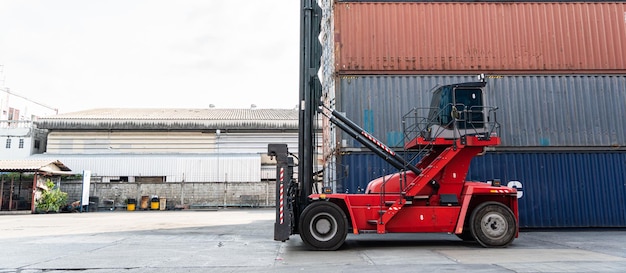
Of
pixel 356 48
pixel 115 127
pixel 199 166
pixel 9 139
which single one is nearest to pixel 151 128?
pixel 115 127

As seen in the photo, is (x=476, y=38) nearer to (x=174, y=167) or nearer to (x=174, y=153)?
(x=174, y=167)

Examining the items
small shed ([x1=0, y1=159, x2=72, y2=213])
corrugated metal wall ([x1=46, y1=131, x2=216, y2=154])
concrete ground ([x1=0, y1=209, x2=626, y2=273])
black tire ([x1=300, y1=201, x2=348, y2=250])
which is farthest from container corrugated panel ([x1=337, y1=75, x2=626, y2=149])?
corrugated metal wall ([x1=46, y1=131, x2=216, y2=154])

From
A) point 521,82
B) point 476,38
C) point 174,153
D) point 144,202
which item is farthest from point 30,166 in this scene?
point 521,82

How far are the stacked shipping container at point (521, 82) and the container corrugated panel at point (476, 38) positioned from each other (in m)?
0.03

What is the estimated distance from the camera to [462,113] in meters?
9.69

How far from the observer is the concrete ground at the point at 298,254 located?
274 inches

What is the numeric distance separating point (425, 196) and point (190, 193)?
2358 cm

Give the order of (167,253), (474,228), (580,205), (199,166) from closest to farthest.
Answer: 1. (167,253)
2. (474,228)
3. (580,205)
4. (199,166)

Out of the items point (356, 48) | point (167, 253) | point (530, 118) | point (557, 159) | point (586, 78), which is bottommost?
point (167, 253)

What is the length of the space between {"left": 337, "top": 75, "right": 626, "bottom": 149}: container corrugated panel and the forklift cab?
3.17 m

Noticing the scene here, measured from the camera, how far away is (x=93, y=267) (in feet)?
23.2

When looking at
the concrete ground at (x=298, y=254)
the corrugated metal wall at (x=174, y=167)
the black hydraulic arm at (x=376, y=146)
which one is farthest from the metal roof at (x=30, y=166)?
the black hydraulic arm at (x=376, y=146)

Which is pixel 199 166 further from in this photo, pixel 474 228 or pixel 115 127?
pixel 474 228

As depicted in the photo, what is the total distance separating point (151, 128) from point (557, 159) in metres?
30.0
